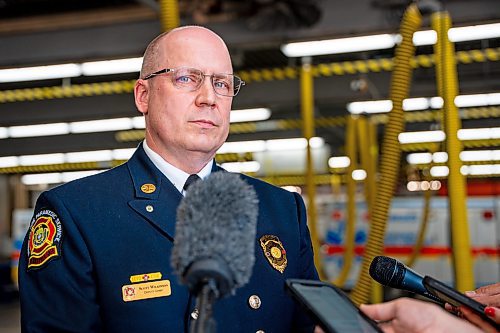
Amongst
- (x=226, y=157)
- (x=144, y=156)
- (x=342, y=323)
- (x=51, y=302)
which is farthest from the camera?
(x=226, y=157)

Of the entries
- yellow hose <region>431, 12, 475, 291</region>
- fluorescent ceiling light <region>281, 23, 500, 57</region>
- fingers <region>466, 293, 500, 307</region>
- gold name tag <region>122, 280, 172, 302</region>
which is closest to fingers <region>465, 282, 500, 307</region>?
fingers <region>466, 293, 500, 307</region>

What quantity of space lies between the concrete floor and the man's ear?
8.33 m

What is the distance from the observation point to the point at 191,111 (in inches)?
69.5

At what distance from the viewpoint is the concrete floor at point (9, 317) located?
9.83 meters

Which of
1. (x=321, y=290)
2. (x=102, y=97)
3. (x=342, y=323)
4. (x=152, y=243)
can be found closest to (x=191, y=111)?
(x=152, y=243)

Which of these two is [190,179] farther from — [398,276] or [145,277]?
[398,276]

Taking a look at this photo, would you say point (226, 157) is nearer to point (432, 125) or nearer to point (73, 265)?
point (432, 125)

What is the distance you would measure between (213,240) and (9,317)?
1126cm

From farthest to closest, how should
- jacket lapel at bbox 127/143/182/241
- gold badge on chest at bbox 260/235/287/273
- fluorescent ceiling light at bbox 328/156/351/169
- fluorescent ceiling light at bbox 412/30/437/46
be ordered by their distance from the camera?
1. fluorescent ceiling light at bbox 328/156/351/169
2. fluorescent ceiling light at bbox 412/30/437/46
3. gold badge on chest at bbox 260/235/287/273
4. jacket lapel at bbox 127/143/182/241

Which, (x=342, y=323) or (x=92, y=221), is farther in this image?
(x=92, y=221)

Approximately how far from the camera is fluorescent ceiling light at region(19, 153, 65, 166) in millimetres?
18438

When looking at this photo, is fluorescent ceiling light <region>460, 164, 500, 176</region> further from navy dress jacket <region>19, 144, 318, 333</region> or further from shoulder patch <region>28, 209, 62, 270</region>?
shoulder patch <region>28, 209, 62, 270</region>

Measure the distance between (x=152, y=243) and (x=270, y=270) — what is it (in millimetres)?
311

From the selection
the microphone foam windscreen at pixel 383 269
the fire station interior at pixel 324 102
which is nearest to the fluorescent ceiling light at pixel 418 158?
the fire station interior at pixel 324 102
